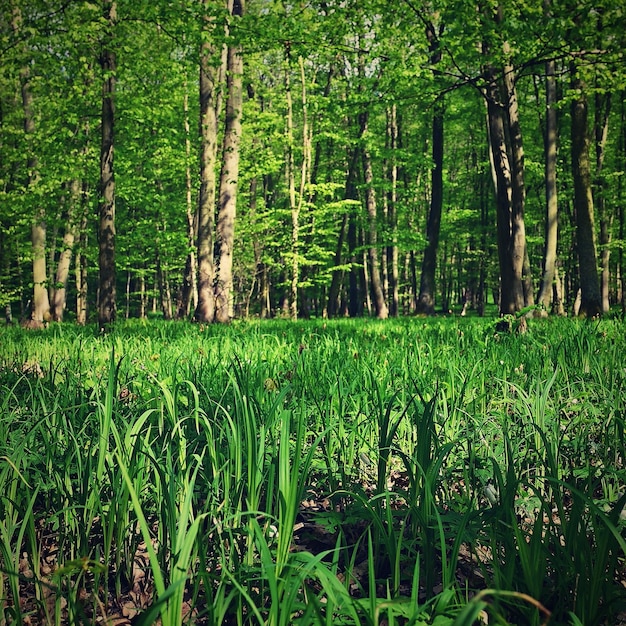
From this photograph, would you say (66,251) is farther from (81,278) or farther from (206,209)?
(206,209)

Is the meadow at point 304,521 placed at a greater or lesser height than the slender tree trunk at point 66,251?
lesser

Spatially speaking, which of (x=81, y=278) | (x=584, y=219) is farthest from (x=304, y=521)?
(x=81, y=278)

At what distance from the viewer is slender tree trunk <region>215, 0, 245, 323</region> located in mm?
10609

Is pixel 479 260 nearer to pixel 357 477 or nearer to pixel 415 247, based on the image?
pixel 415 247

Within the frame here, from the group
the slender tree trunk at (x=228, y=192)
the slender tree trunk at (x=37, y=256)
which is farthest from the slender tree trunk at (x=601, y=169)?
the slender tree trunk at (x=37, y=256)

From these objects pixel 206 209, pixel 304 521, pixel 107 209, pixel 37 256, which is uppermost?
pixel 206 209

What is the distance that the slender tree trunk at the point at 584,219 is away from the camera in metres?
10.3

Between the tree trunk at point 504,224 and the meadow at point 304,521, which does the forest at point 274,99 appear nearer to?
the tree trunk at point 504,224

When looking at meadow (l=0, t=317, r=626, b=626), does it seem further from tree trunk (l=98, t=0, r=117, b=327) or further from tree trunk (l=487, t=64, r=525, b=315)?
tree trunk (l=98, t=0, r=117, b=327)

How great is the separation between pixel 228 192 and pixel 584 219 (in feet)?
26.5

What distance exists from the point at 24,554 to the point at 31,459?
365 millimetres

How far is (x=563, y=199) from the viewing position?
67.2ft

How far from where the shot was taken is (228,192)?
1099 cm

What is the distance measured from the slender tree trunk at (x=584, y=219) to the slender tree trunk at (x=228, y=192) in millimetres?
7369
